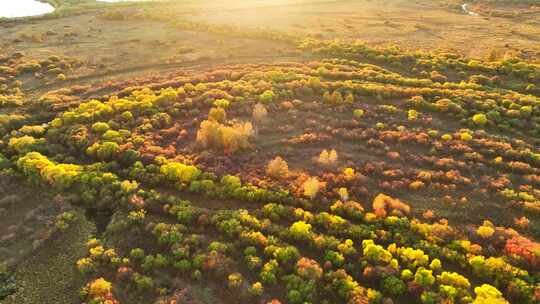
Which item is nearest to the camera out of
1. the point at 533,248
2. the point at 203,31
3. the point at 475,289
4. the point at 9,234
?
the point at 475,289

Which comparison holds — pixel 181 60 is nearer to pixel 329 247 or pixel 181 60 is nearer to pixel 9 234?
pixel 9 234

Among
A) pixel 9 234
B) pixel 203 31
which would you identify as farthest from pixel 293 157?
pixel 203 31

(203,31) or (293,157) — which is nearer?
(293,157)

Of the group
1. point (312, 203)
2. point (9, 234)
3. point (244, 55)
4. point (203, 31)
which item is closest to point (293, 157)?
point (312, 203)

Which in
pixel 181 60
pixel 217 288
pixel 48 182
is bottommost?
pixel 217 288

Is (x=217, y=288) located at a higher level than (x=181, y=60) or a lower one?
lower

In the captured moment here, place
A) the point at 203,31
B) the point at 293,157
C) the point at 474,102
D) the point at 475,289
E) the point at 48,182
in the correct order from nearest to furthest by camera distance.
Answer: the point at 475,289, the point at 48,182, the point at 293,157, the point at 474,102, the point at 203,31

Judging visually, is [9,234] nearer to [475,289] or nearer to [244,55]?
[475,289]
